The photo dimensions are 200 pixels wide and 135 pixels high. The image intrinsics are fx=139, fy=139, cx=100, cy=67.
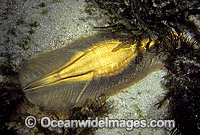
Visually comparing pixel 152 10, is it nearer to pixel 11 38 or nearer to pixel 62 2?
pixel 62 2

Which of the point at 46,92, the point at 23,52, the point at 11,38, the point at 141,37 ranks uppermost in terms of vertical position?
the point at 141,37

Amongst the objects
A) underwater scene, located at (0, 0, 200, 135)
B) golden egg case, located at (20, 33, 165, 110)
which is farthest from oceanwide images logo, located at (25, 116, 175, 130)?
golden egg case, located at (20, 33, 165, 110)

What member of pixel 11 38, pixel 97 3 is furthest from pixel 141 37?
pixel 11 38

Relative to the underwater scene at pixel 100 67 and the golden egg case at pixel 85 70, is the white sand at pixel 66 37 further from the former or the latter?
the golden egg case at pixel 85 70

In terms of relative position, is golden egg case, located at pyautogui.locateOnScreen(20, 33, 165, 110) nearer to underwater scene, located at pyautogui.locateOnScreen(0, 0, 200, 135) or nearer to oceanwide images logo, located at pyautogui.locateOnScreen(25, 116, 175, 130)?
underwater scene, located at pyautogui.locateOnScreen(0, 0, 200, 135)

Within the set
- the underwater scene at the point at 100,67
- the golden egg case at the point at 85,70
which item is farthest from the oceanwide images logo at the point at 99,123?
the golden egg case at the point at 85,70
